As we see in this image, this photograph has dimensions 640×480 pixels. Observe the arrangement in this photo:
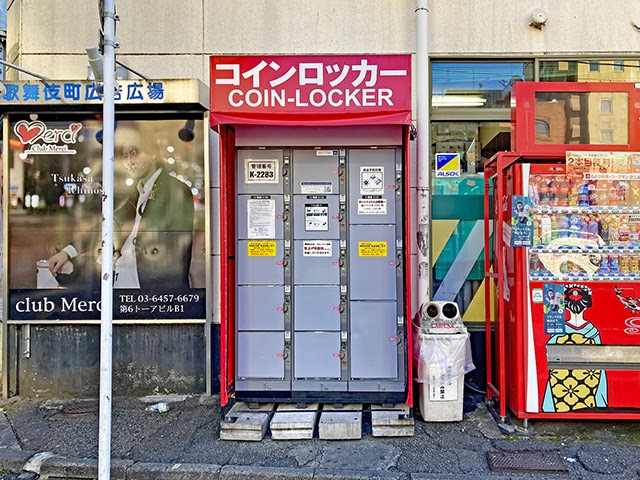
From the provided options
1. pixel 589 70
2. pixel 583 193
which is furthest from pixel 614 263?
pixel 589 70

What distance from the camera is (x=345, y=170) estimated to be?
4.45 metres

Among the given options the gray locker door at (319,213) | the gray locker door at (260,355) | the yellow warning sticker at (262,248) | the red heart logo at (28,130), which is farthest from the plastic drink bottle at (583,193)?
the red heart logo at (28,130)

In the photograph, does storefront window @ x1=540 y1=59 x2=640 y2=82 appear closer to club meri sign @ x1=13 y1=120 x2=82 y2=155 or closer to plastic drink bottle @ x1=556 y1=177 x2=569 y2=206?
plastic drink bottle @ x1=556 y1=177 x2=569 y2=206

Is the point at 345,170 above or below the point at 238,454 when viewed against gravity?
above

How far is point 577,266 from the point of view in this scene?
13.5 feet

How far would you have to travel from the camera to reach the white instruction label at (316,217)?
14.7ft

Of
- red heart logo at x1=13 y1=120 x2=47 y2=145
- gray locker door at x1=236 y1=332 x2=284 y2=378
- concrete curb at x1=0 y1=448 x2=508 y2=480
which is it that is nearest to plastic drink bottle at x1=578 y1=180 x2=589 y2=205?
concrete curb at x1=0 y1=448 x2=508 y2=480

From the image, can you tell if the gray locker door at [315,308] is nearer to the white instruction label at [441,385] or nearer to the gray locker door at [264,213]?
the gray locker door at [264,213]

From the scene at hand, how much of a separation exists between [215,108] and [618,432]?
4461mm

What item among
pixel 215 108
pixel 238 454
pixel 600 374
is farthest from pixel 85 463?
pixel 600 374

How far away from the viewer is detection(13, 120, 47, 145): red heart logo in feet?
16.8

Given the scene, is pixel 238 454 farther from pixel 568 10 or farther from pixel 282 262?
pixel 568 10

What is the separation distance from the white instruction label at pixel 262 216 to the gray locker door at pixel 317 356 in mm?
1041

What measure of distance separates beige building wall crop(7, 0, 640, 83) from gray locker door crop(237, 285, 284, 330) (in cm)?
252
